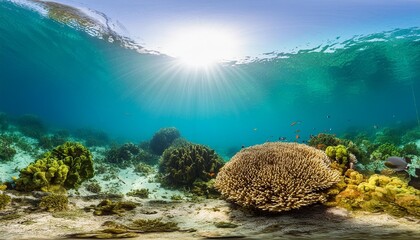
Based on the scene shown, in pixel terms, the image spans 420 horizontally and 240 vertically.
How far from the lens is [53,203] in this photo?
722 centimetres

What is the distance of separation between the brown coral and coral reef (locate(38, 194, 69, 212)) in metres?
4.19

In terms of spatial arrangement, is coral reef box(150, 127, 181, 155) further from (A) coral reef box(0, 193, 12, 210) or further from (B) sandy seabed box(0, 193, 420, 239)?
(B) sandy seabed box(0, 193, 420, 239)

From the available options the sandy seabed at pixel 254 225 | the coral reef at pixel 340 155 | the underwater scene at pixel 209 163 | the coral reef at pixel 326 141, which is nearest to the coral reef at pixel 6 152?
the underwater scene at pixel 209 163

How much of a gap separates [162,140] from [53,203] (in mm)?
13076

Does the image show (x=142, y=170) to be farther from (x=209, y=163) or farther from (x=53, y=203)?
(x=53, y=203)

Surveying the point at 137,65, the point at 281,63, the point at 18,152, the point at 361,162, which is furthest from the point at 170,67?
the point at 361,162

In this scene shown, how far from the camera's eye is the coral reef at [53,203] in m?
7.09

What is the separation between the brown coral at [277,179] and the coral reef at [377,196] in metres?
0.34

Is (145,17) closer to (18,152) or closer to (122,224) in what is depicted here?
(18,152)

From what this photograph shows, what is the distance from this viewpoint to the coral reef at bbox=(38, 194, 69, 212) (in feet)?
23.3

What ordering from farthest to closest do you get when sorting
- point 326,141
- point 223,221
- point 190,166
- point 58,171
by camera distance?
point 326,141 < point 190,166 < point 58,171 < point 223,221

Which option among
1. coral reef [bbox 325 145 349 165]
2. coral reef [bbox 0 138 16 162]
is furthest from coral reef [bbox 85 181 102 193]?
coral reef [bbox 325 145 349 165]

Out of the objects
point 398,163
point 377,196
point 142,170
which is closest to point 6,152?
point 142,170

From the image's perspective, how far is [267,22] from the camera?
76.5ft
